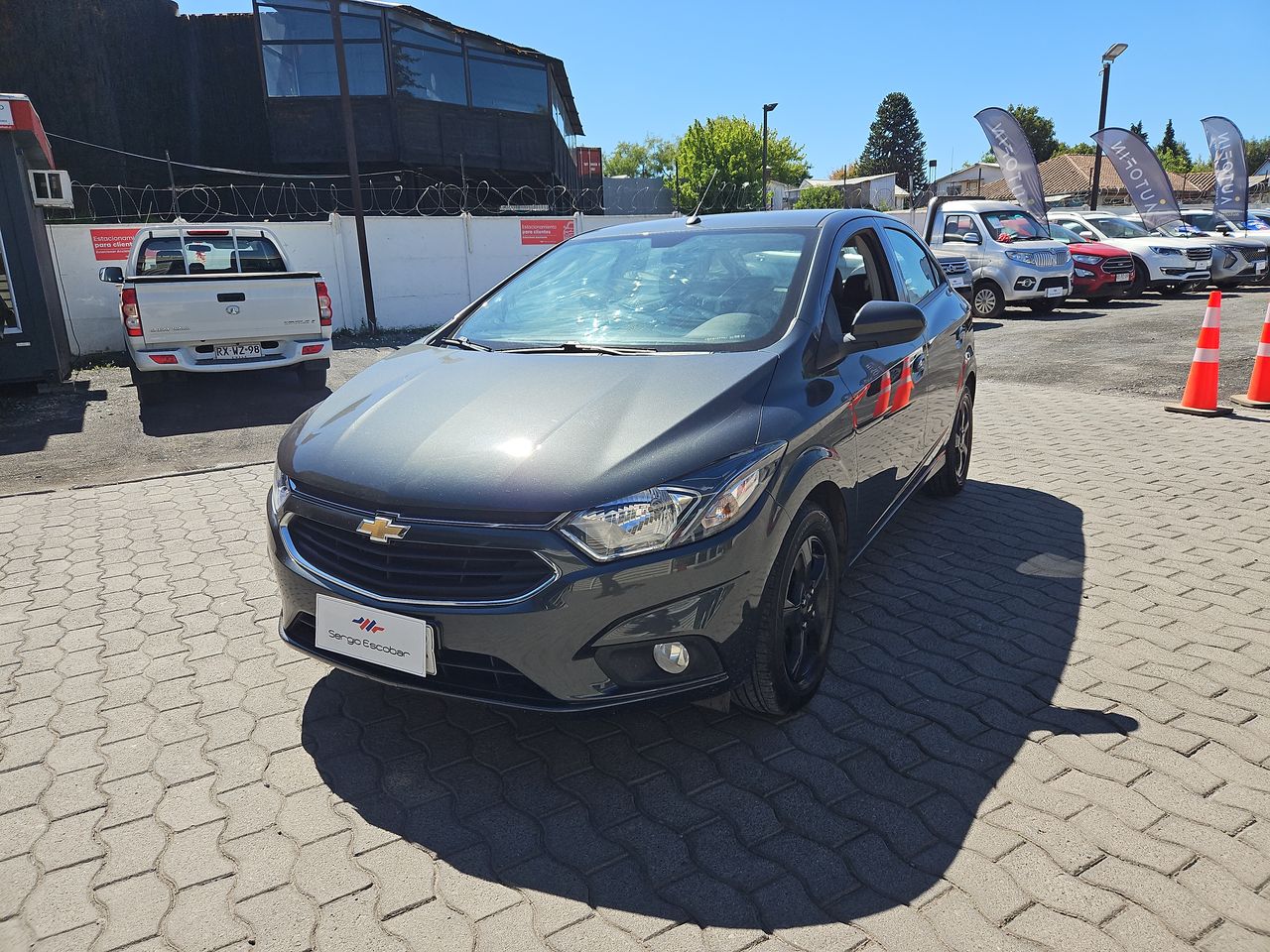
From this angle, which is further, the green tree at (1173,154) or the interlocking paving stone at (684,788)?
the green tree at (1173,154)

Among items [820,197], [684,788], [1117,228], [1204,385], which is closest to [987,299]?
Result: [1117,228]

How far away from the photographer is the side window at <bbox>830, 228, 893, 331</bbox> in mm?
3613

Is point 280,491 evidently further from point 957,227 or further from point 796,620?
point 957,227

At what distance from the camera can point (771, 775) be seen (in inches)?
106

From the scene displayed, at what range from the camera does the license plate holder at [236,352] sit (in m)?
8.62

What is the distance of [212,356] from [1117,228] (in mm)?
19155

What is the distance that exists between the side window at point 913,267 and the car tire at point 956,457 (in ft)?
2.44

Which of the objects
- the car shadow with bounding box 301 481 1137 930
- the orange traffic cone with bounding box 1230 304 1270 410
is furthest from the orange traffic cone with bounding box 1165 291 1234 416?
the car shadow with bounding box 301 481 1137 930

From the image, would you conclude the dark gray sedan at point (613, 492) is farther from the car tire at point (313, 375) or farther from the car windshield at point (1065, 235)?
the car windshield at point (1065, 235)

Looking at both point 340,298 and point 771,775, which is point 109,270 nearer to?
point 340,298

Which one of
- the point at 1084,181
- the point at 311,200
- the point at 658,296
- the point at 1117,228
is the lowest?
the point at 658,296

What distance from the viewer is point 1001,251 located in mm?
15578

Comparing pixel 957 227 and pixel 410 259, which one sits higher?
pixel 957 227

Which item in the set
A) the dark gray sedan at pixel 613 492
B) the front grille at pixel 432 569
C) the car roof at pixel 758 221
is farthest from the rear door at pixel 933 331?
the front grille at pixel 432 569
